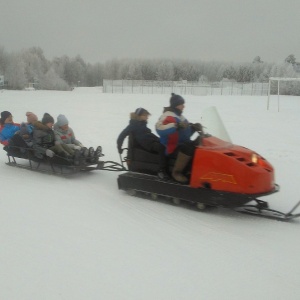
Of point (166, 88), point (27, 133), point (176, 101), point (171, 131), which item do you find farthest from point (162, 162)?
point (166, 88)

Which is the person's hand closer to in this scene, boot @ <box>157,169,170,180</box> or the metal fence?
boot @ <box>157,169,170,180</box>

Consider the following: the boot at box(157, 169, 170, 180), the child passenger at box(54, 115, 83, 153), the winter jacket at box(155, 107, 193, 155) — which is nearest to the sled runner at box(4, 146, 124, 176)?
the child passenger at box(54, 115, 83, 153)

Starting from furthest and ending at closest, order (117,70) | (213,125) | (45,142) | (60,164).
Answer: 1. (117,70)
2. (45,142)
3. (60,164)
4. (213,125)

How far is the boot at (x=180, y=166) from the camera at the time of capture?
5.03m

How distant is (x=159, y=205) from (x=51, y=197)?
5.54 feet

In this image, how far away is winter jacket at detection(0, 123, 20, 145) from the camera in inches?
298

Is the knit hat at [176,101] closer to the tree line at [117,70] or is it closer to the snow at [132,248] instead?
the snow at [132,248]

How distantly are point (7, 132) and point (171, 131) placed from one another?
415 cm

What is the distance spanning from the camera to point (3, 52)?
75312 mm

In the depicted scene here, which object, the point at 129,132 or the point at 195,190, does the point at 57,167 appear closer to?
the point at 129,132

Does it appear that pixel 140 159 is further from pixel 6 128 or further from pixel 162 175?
pixel 6 128

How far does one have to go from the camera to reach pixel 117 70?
91875 millimetres

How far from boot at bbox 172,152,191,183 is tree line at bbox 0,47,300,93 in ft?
223

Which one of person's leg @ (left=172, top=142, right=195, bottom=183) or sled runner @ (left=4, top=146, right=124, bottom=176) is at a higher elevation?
person's leg @ (left=172, top=142, right=195, bottom=183)
